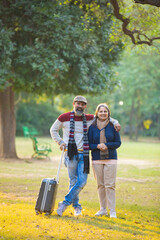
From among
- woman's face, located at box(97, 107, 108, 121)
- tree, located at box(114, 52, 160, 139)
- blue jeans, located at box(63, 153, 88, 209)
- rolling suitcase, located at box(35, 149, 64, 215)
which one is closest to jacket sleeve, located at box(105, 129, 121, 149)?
woman's face, located at box(97, 107, 108, 121)

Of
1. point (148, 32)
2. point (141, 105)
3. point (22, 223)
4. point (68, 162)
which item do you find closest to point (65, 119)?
point (68, 162)

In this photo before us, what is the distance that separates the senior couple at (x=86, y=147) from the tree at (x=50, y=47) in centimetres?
656

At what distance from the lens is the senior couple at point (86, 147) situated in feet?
19.2

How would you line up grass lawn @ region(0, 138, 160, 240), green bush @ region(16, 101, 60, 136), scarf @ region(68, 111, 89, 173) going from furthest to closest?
green bush @ region(16, 101, 60, 136)
scarf @ region(68, 111, 89, 173)
grass lawn @ region(0, 138, 160, 240)

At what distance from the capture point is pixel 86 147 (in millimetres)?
5840

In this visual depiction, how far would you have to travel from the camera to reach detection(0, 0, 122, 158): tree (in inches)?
484

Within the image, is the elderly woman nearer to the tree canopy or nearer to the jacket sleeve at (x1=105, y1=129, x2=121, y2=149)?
the jacket sleeve at (x1=105, y1=129, x2=121, y2=149)

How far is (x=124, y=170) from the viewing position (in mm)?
13531

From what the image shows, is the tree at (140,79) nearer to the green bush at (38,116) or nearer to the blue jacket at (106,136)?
the green bush at (38,116)

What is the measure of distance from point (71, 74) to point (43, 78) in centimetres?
172

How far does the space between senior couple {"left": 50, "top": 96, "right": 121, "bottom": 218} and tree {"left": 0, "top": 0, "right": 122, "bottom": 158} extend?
656cm

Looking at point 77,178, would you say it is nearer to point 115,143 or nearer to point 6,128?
point 115,143

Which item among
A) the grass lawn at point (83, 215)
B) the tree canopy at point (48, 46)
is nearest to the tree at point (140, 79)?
the tree canopy at point (48, 46)

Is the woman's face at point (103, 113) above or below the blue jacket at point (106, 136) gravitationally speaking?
above
